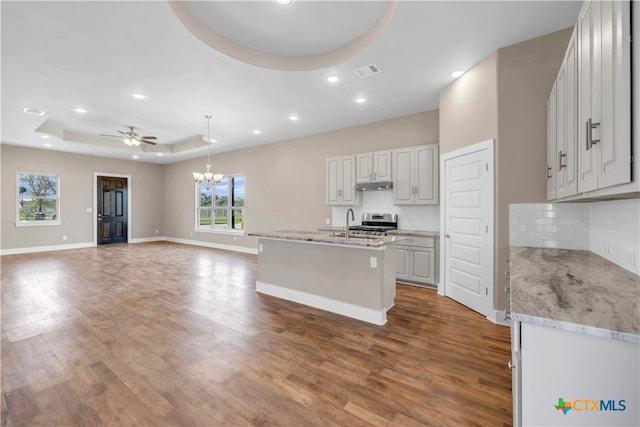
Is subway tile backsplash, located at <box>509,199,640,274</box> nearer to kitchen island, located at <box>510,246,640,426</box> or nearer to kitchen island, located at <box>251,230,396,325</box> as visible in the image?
kitchen island, located at <box>510,246,640,426</box>

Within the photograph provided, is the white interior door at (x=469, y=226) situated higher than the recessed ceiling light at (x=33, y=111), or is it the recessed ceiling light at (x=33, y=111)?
the recessed ceiling light at (x=33, y=111)

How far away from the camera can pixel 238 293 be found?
4.15 m

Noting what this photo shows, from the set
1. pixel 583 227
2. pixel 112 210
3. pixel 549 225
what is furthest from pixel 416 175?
pixel 112 210

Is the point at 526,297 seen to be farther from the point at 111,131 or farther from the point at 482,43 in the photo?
the point at 111,131

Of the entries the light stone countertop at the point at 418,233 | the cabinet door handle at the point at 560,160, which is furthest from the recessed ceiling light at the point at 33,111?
the cabinet door handle at the point at 560,160

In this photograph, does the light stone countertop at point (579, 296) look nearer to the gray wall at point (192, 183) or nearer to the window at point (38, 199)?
the gray wall at point (192, 183)

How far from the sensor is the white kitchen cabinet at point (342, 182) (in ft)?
18.1

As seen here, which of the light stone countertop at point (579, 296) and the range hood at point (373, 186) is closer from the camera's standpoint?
the light stone countertop at point (579, 296)

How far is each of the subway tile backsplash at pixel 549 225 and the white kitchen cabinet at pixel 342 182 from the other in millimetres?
2925

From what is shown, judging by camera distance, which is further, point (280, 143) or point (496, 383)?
point (280, 143)

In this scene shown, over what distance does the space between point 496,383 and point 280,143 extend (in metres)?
6.49

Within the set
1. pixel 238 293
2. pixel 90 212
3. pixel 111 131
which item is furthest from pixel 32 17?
pixel 90 212

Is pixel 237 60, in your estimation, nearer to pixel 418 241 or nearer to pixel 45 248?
pixel 418 241

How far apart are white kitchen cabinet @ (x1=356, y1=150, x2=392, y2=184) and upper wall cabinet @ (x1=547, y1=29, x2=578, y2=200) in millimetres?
A: 2528
